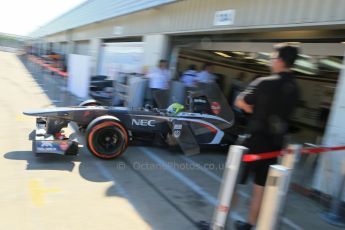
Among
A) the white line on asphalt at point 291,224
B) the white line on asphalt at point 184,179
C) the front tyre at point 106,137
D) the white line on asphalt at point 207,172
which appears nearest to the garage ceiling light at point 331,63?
the white line on asphalt at point 207,172

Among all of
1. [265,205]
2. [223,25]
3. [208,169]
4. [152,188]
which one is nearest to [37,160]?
[152,188]

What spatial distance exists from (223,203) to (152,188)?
75.3 inches

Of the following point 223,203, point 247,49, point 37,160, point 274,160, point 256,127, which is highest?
point 247,49

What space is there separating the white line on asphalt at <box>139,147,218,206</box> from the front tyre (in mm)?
689

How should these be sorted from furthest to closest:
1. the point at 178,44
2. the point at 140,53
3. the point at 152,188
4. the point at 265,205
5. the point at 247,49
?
the point at 140,53
the point at 178,44
the point at 247,49
the point at 152,188
the point at 265,205

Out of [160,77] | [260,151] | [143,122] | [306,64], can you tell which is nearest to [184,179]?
[143,122]

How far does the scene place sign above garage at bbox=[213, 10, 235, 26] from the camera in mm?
8227

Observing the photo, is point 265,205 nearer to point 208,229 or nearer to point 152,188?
point 208,229

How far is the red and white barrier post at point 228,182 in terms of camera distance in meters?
3.31

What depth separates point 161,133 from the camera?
7.12 metres

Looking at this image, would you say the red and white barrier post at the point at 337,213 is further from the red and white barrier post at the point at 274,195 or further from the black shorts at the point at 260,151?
the red and white barrier post at the point at 274,195

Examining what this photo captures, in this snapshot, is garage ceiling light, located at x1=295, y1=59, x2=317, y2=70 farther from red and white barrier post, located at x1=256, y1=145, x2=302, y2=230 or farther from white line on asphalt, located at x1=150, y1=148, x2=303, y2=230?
red and white barrier post, located at x1=256, y1=145, x2=302, y2=230

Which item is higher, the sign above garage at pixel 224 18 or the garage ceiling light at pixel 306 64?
the sign above garage at pixel 224 18

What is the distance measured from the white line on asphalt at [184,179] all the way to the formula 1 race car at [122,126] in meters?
0.42
